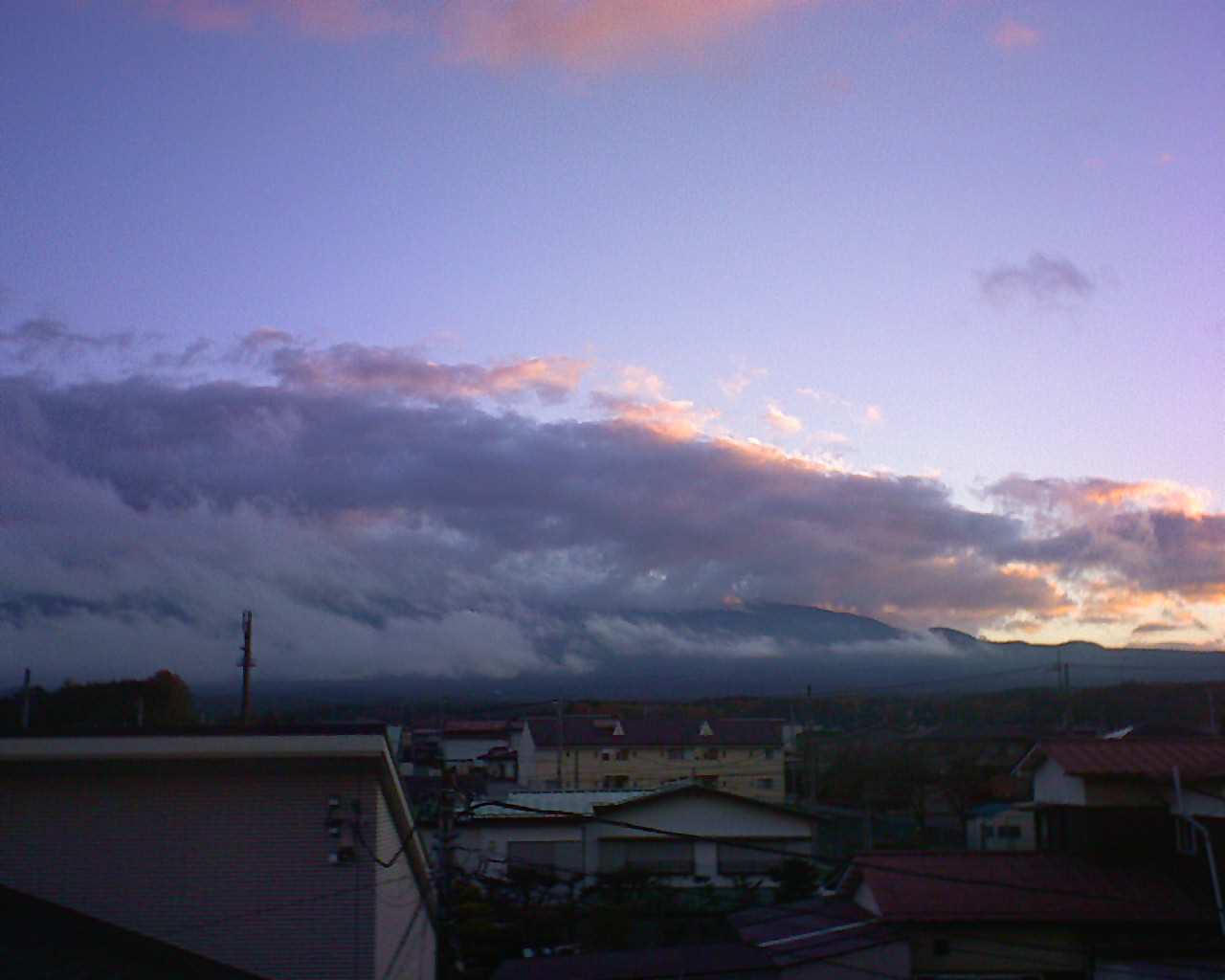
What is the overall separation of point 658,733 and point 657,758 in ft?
4.80

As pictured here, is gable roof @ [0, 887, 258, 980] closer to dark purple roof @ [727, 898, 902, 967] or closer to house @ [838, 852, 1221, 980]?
dark purple roof @ [727, 898, 902, 967]

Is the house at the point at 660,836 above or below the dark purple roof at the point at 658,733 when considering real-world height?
below

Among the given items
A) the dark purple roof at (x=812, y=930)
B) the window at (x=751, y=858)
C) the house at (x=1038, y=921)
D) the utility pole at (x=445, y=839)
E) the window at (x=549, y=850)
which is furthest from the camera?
the window at (x=549, y=850)

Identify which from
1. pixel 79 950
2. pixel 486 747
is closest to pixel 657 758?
pixel 486 747

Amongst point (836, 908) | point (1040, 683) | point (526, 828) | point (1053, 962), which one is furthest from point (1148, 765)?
point (1040, 683)

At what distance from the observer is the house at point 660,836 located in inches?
1369

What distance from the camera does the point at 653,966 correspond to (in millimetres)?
18594

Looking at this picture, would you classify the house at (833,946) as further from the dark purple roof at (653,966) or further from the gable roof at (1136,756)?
the gable roof at (1136,756)

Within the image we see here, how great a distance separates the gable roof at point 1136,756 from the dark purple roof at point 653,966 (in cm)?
744

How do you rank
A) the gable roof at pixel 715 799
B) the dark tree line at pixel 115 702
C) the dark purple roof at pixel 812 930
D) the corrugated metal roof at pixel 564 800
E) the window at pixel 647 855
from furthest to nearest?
1. the dark tree line at pixel 115 702
2. the corrugated metal roof at pixel 564 800
3. the gable roof at pixel 715 799
4. the window at pixel 647 855
5. the dark purple roof at pixel 812 930

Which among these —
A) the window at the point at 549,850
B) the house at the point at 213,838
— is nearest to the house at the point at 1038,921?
the house at the point at 213,838

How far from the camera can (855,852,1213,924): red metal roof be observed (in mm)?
19719

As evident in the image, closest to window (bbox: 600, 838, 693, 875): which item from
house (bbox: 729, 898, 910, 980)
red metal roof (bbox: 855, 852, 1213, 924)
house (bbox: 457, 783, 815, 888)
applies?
house (bbox: 457, 783, 815, 888)

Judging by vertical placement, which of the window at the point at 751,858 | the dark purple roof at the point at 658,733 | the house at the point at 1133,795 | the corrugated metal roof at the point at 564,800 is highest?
the house at the point at 1133,795
